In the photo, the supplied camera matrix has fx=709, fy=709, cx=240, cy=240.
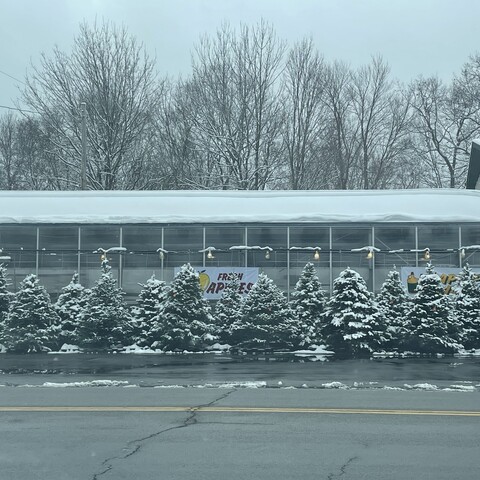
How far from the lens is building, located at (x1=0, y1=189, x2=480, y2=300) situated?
2327cm

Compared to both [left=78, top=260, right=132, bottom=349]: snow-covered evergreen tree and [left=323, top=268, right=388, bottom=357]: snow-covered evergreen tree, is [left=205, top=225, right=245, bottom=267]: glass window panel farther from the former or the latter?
[left=323, top=268, right=388, bottom=357]: snow-covered evergreen tree

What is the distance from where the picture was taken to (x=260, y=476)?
6.71m

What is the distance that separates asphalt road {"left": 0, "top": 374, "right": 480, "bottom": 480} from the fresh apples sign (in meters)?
10.7

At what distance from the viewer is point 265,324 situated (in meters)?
19.9

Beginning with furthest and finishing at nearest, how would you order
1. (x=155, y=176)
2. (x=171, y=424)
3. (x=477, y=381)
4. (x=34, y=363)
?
1. (x=155, y=176)
2. (x=34, y=363)
3. (x=477, y=381)
4. (x=171, y=424)

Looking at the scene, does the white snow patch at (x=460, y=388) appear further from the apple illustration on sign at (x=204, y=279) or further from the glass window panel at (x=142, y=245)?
the glass window panel at (x=142, y=245)

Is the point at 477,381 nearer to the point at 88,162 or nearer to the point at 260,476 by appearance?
the point at 260,476

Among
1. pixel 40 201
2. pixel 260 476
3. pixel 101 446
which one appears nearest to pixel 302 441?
pixel 260 476

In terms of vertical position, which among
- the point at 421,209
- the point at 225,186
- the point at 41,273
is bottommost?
the point at 41,273

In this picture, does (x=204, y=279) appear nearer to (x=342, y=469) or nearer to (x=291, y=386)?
(x=291, y=386)

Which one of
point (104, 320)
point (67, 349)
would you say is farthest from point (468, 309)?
point (67, 349)

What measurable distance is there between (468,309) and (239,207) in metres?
8.42

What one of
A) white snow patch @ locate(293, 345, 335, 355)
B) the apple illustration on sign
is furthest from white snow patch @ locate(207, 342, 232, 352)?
the apple illustration on sign

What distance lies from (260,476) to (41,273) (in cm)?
1815
